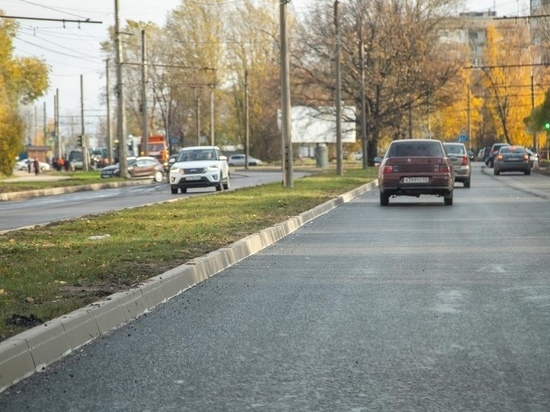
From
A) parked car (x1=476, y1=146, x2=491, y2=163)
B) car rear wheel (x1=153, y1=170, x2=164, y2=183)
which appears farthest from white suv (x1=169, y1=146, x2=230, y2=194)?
parked car (x1=476, y1=146, x2=491, y2=163)

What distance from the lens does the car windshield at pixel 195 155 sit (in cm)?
4391

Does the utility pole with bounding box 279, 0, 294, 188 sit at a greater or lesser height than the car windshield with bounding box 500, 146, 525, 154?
greater

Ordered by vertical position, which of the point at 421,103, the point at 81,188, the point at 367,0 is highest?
the point at 367,0

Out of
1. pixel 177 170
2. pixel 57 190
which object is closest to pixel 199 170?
pixel 177 170

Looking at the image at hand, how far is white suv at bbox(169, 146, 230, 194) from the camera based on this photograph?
140 feet

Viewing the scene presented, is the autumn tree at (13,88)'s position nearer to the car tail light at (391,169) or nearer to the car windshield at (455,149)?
the car windshield at (455,149)

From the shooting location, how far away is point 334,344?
831 centimetres

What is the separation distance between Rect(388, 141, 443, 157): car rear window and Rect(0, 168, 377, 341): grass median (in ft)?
13.6

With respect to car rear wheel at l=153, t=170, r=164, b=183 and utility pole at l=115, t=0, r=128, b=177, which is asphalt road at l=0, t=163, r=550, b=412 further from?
car rear wheel at l=153, t=170, r=164, b=183

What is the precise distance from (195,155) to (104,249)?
29349mm

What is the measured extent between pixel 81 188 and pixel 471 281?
4357cm

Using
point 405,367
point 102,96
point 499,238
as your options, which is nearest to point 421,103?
point 102,96

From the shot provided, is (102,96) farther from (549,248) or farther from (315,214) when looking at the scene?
(549,248)

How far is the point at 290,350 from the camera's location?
8.08m
